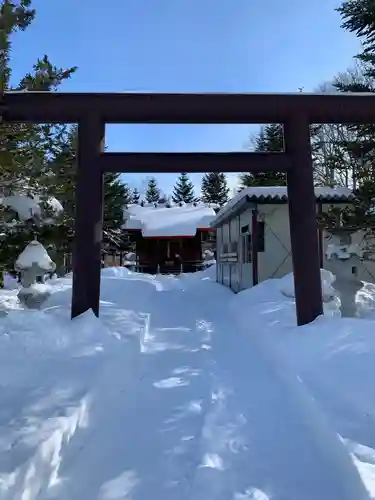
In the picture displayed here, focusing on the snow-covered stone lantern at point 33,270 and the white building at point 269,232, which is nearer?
the snow-covered stone lantern at point 33,270

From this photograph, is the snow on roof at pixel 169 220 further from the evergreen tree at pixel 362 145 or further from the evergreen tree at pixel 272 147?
the evergreen tree at pixel 362 145

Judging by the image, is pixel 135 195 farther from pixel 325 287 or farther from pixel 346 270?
pixel 346 270

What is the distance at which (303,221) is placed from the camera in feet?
24.4

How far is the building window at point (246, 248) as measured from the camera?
15.9 meters

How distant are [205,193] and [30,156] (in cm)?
5001

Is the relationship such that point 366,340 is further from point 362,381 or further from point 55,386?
point 55,386

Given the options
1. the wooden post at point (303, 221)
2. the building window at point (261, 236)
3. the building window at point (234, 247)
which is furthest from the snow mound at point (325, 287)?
the building window at point (234, 247)

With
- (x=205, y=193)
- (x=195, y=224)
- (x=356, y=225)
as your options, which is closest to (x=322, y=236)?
(x=356, y=225)

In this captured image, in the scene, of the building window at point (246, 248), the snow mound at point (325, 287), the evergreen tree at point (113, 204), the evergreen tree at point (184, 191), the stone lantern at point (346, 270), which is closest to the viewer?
the stone lantern at point (346, 270)

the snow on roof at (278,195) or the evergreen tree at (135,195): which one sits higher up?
the evergreen tree at (135,195)

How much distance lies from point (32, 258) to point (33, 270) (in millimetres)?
250

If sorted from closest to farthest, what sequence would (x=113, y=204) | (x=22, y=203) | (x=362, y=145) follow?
(x=22, y=203)
(x=362, y=145)
(x=113, y=204)

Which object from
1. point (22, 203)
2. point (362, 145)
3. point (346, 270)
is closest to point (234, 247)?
point (362, 145)

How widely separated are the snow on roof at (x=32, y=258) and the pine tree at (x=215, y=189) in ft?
146
